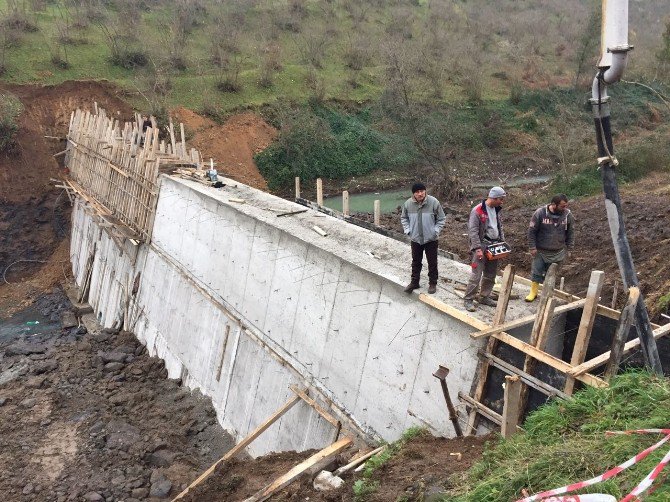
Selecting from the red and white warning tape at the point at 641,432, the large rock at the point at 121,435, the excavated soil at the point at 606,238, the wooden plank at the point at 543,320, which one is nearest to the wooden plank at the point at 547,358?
the wooden plank at the point at 543,320

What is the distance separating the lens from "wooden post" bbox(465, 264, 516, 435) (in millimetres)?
5977

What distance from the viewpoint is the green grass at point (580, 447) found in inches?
160

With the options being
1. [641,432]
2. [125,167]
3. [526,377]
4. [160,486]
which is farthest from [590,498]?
[125,167]

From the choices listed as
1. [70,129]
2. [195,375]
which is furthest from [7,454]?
[70,129]

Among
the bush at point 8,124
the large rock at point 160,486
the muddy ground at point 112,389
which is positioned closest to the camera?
the muddy ground at point 112,389

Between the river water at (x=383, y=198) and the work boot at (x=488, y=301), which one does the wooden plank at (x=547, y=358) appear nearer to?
the work boot at (x=488, y=301)

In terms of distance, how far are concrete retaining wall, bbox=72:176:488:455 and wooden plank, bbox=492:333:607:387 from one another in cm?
43

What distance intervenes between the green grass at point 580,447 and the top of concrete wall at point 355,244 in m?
1.65

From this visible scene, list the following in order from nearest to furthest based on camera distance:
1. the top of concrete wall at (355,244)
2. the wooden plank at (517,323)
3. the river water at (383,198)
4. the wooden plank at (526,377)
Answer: the wooden plank at (526,377) < the wooden plank at (517,323) < the top of concrete wall at (355,244) < the river water at (383,198)

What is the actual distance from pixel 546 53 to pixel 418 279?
155 ft

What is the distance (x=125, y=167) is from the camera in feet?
52.5

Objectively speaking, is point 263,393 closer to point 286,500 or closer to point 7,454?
point 286,500

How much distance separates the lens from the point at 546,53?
47.4m

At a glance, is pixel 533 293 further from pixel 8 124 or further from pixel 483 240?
pixel 8 124
